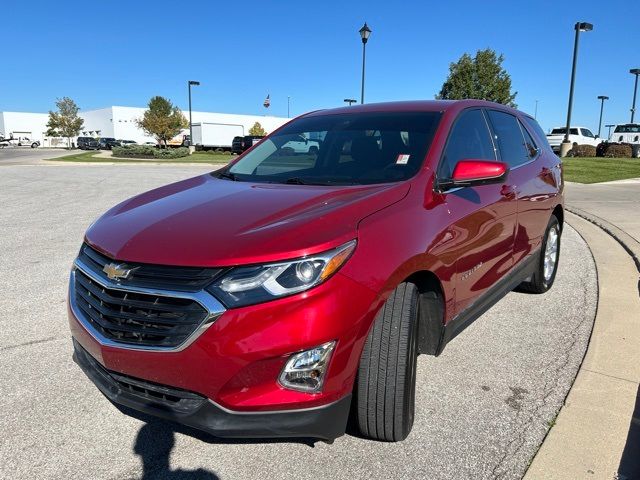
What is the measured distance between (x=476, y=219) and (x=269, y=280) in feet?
5.33

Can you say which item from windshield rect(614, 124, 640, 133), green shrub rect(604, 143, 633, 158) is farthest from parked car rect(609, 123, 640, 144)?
green shrub rect(604, 143, 633, 158)

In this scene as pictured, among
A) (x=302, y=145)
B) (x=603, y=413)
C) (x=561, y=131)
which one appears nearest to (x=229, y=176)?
(x=302, y=145)

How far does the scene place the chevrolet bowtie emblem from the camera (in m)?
2.16

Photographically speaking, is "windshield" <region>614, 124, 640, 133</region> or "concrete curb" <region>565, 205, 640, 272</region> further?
"windshield" <region>614, 124, 640, 133</region>

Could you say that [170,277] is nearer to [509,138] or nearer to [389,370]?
[389,370]

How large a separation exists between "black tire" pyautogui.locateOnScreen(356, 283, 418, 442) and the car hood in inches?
17.6

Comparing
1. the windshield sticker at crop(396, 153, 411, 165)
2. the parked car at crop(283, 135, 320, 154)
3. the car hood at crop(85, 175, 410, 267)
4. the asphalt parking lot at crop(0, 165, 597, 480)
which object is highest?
the parked car at crop(283, 135, 320, 154)

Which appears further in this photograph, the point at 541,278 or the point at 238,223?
the point at 541,278

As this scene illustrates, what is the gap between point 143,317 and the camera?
6.90 ft

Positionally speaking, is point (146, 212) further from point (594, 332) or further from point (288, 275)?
point (594, 332)

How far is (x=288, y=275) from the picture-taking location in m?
2.00

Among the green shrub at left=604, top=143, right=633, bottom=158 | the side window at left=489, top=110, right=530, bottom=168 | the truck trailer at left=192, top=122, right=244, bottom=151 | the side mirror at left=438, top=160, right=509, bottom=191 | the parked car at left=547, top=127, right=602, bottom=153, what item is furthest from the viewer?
the truck trailer at left=192, top=122, right=244, bottom=151

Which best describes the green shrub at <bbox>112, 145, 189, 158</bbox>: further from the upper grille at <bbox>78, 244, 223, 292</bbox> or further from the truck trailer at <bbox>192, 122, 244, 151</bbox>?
the upper grille at <bbox>78, 244, 223, 292</bbox>

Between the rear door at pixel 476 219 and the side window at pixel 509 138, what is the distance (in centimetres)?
21
